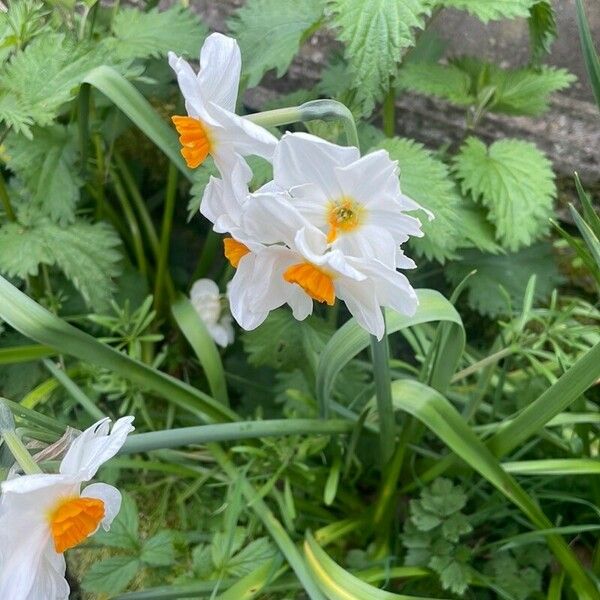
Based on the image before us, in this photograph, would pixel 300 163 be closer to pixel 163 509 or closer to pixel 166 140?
pixel 166 140

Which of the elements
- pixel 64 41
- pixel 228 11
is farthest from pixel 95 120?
pixel 228 11

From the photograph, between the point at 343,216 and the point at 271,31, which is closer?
the point at 343,216

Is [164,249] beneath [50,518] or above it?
beneath

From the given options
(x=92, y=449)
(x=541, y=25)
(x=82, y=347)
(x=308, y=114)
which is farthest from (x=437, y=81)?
(x=92, y=449)

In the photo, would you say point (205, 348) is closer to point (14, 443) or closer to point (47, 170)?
point (47, 170)

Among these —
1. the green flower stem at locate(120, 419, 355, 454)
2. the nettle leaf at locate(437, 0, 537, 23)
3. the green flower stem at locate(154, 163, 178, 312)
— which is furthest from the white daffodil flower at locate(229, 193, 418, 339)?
the green flower stem at locate(154, 163, 178, 312)

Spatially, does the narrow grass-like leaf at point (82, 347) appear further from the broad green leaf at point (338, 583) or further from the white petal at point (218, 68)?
the white petal at point (218, 68)
